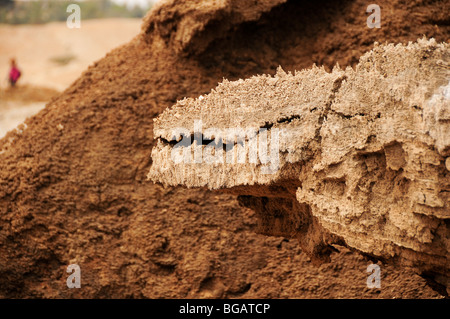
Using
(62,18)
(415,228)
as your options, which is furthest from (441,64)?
(62,18)

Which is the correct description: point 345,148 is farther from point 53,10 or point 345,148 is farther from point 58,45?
point 53,10

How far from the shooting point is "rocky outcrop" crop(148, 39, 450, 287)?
8.55ft

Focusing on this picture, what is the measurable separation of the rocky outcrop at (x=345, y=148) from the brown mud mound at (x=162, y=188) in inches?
85.2

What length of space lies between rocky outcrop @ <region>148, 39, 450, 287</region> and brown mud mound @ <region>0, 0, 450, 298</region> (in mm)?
2165

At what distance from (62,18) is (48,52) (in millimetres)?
9172

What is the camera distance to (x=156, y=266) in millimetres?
5703

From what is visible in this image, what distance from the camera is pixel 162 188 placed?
5820 mm

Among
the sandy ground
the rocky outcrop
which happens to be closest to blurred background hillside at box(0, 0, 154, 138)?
the sandy ground

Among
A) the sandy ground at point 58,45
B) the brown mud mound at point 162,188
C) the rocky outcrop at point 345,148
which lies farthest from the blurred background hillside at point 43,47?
the rocky outcrop at point 345,148

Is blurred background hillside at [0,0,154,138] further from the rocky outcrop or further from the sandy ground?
the rocky outcrop

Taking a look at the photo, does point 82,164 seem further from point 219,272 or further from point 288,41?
point 288,41

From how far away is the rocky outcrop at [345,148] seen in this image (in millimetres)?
2607

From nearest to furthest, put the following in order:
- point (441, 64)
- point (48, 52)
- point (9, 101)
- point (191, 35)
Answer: point (441, 64) → point (191, 35) → point (9, 101) → point (48, 52)

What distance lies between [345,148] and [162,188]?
3.20 metres
